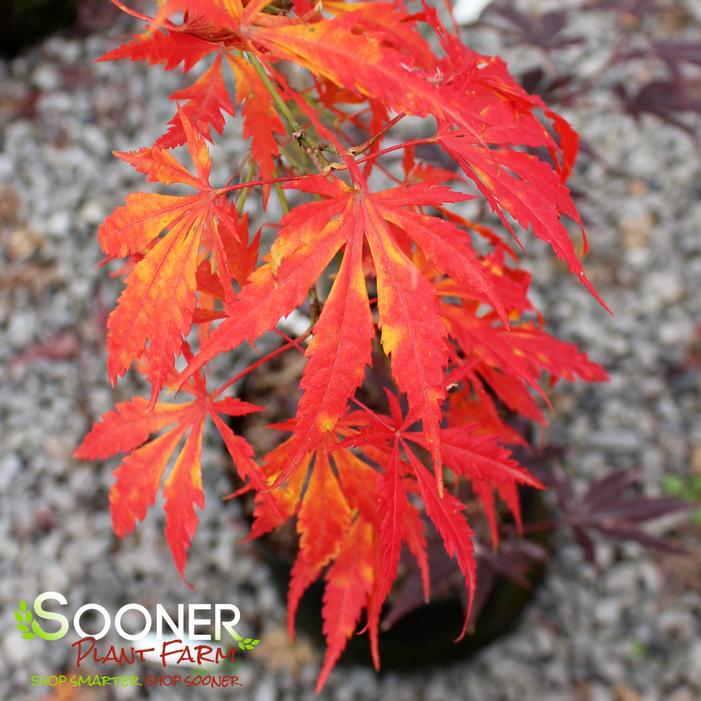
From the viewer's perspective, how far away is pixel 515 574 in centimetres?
104

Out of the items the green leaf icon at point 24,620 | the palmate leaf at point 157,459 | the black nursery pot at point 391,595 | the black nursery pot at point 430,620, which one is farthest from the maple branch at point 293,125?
the green leaf icon at point 24,620

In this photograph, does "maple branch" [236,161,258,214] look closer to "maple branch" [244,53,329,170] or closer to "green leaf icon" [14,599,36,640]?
"maple branch" [244,53,329,170]

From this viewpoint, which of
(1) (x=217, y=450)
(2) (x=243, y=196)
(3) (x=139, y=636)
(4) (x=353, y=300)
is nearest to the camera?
(4) (x=353, y=300)

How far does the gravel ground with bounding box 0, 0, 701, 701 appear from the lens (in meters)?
1.42

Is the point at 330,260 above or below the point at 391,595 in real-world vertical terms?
above

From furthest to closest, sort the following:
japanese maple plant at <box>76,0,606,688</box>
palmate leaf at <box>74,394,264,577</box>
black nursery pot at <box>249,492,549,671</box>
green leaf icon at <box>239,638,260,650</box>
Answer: black nursery pot at <box>249,492,549,671</box>
green leaf icon at <box>239,638,260,650</box>
palmate leaf at <box>74,394,264,577</box>
japanese maple plant at <box>76,0,606,688</box>

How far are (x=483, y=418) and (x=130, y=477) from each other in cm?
37

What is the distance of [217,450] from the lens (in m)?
1.60

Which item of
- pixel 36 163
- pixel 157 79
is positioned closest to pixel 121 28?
pixel 157 79

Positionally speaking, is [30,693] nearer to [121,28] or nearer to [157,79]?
[157,79]

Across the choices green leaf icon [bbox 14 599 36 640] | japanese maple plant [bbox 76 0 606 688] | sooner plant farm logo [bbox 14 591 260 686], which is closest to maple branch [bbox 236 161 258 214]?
japanese maple plant [bbox 76 0 606 688]

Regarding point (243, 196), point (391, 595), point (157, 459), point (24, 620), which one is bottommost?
point (24, 620)

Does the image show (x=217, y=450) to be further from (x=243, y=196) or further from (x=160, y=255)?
(x=160, y=255)

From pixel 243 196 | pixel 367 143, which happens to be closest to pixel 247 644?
pixel 243 196
